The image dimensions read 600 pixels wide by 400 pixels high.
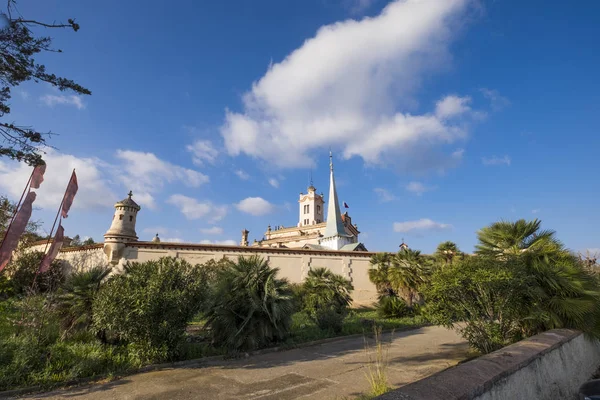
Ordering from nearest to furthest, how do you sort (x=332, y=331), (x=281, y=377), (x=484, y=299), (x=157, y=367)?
(x=281, y=377) < (x=484, y=299) < (x=157, y=367) < (x=332, y=331)

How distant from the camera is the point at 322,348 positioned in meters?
→ 12.0

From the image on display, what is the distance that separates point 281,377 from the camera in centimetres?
801

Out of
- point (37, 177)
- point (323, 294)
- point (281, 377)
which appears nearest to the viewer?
point (281, 377)

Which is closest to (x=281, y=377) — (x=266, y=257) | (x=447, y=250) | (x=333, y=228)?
(x=266, y=257)

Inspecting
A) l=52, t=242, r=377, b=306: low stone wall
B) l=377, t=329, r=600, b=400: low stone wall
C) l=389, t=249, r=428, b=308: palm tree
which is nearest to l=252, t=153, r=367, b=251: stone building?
l=52, t=242, r=377, b=306: low stone wall

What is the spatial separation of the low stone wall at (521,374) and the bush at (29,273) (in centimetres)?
2838

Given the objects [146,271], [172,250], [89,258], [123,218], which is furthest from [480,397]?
[89,258]

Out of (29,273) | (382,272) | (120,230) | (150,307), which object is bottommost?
(150,307)

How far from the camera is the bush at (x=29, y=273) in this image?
79.0 ft

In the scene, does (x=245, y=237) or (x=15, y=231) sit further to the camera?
(x=245, y=237)

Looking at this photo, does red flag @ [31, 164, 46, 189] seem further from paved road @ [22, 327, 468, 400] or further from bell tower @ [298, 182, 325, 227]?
bell tower @ [298, 182, 325, 227]

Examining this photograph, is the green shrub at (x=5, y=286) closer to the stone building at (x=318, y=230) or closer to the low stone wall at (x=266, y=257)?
the low stone wall at (x=266, y=257)

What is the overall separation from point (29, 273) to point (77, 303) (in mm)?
20762

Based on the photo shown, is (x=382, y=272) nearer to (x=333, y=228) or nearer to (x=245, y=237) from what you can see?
(x=333, y=228)
